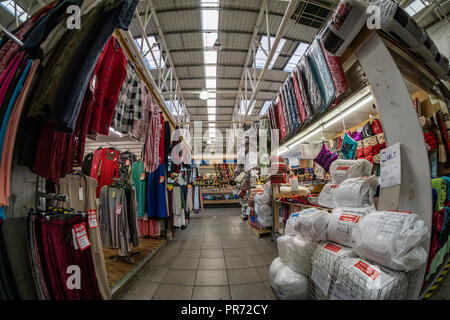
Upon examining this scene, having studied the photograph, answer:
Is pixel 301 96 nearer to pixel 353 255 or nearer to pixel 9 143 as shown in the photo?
pixel 353 255

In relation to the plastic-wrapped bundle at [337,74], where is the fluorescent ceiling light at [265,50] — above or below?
above

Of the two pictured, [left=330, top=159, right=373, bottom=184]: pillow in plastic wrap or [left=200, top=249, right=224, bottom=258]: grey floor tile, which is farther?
[left=200, top=249, right=224, bottom=258]: grey floor tile

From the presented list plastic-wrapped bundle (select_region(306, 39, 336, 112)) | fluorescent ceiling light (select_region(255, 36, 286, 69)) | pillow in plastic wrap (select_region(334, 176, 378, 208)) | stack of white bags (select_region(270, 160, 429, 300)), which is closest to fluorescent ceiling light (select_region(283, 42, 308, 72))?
fluorescent ceiling light (select_region(255, 36, 286, 69))

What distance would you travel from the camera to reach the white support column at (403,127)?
3.15 feet

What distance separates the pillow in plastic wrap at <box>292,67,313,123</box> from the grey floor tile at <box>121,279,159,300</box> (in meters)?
2.64

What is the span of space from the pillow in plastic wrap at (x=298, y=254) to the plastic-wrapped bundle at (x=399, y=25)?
5.86ft

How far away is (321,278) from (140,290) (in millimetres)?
1879

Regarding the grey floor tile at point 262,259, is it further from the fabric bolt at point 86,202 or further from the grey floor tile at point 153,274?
the fabric bolt at point 86,202

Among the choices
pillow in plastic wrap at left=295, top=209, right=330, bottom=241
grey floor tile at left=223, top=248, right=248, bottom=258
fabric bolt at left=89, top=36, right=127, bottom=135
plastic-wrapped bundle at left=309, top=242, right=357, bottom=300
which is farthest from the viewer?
grey floor tile at left=223, top=248, right=248, bottom=258

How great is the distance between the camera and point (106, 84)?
1.30 metres

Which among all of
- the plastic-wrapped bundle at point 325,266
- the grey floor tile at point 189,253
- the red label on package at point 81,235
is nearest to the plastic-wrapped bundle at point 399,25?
the plastic-wrapped bundle at point 325,266

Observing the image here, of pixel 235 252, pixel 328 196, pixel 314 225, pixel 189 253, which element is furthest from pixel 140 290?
pixel 328 196

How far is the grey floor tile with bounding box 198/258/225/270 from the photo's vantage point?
2.31m

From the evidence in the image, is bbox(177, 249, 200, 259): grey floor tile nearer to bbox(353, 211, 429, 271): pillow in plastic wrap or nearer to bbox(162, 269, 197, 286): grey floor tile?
bbox(162, 269, 197, 286): grey floor tile
